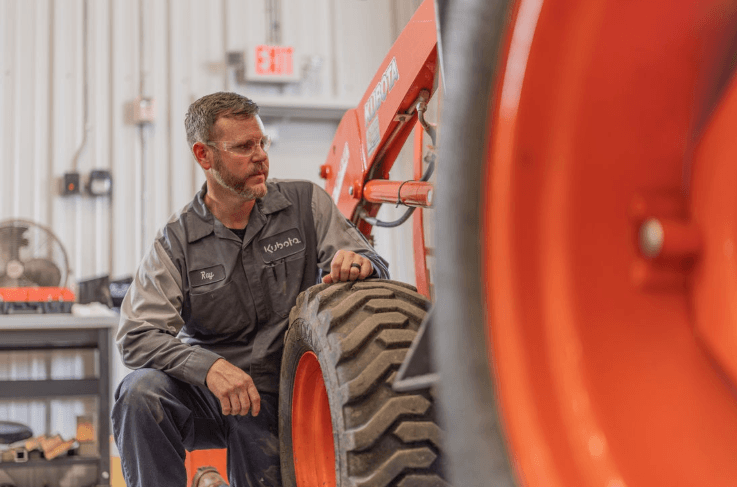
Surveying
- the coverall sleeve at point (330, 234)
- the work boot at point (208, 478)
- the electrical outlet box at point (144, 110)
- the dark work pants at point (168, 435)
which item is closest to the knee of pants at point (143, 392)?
the dark work pants at point (168, 435)

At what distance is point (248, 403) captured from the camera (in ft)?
6.35

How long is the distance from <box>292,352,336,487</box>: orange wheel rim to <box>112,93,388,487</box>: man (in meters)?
0.24

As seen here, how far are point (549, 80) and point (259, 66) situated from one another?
5555 millimetres

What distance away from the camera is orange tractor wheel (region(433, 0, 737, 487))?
0.58 meters

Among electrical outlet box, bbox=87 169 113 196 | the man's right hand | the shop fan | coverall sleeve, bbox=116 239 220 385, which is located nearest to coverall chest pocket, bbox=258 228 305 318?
coverall sleeve, bbox=116 239 220 385

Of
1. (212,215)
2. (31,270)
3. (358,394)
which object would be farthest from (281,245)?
(31,270)

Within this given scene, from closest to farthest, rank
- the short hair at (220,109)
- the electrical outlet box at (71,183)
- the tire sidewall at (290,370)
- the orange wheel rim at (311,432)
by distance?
the tire sidewall at (290,370), the orange wheel rim at (311,432), the short hair at (220,109), the electrical outlet box at (71,183)

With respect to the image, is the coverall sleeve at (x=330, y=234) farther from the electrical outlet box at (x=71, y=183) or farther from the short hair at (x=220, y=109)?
the electrical outlet box at (x=71, y=183)

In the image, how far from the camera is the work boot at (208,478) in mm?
2375

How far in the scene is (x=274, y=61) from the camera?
5.92 meters

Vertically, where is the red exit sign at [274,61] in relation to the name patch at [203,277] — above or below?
above

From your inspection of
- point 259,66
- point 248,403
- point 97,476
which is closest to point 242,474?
point 248,403

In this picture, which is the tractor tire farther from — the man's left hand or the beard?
the beard

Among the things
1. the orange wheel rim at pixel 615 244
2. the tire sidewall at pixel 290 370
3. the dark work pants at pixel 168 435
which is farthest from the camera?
the dark work pants at pixel 168 435
